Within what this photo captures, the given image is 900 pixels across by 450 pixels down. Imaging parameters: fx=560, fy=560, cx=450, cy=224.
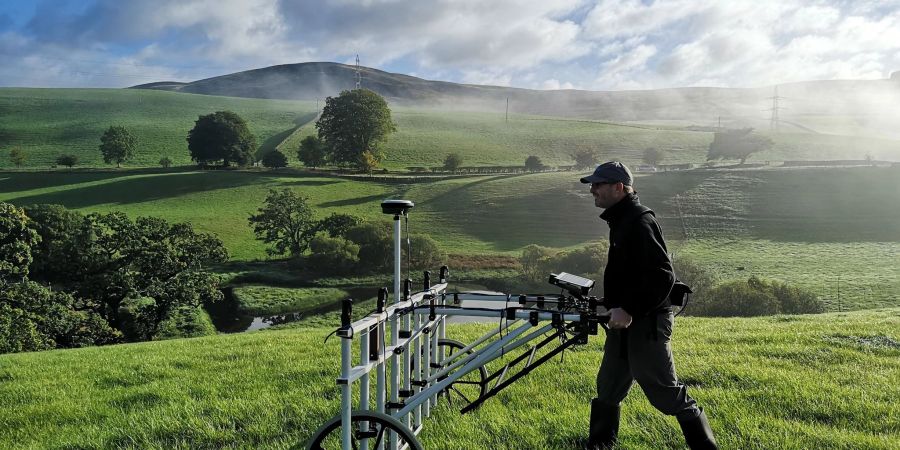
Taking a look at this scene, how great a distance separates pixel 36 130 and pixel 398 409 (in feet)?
414

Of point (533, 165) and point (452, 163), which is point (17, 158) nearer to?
point (452, 163)

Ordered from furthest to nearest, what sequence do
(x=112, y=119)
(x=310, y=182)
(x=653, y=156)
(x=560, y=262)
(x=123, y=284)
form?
(x=112, y=119) → (x=653, y=156) → (x=310, y=182) → (x=560, y=262) → (x=123, y=284)

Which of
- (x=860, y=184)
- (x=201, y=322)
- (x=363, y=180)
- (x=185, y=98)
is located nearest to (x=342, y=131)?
(x=363, y=180)

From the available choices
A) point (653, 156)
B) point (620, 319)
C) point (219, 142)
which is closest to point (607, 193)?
point (620, 319)

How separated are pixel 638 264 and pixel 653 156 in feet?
305

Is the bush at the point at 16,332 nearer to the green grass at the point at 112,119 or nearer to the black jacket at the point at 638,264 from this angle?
the black jacket at the point at 638,264

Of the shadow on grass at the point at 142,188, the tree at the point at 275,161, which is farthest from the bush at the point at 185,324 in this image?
the tree at the point at 275,161

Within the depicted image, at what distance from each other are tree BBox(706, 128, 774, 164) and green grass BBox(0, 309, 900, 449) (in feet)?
278

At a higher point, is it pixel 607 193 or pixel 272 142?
pixel 272 142

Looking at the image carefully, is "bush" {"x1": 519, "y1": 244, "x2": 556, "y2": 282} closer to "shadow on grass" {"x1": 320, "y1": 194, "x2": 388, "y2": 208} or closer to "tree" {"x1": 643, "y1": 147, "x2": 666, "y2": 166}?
"shadow on grass" {"x1": 320, "y1": 194, "x2": 388, "y2": 208}

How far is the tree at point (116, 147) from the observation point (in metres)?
82.0

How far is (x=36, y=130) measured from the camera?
341 ft

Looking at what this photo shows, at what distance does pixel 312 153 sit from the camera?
81188mm

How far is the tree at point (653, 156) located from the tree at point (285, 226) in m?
60.5
